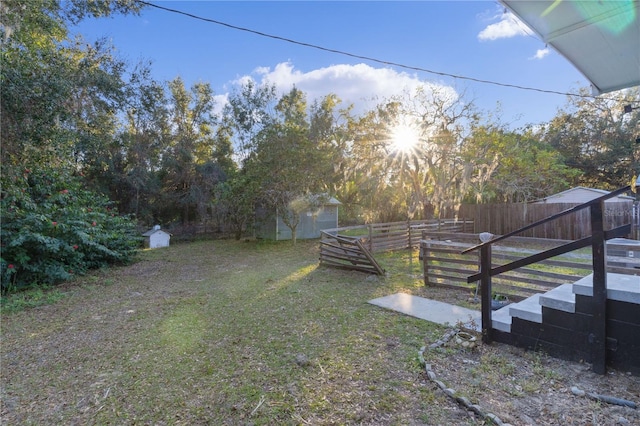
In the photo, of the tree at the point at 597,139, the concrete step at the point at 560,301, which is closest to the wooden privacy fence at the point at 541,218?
the tree at the point at 597,139

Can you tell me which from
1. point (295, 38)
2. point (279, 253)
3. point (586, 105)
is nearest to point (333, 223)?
point (279, 253)

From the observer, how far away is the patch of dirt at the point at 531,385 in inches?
78.2

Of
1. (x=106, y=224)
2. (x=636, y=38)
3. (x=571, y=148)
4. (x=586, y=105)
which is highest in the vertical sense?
(x=586, y=105)

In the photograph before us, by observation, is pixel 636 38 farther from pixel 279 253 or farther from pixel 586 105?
pixel 586 105

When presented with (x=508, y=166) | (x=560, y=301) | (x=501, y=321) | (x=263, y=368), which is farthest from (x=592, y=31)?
(x=508, y=166)

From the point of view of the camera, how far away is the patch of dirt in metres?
1.99

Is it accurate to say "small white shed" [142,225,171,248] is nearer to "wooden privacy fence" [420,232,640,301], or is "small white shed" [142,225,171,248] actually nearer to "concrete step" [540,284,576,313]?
"wooden privacy fence" [420,232,640,301]

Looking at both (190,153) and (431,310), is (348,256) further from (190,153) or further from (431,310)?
(190,153)

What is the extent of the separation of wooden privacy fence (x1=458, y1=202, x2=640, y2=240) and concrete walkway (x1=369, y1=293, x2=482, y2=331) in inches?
259

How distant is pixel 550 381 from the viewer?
7.71 ft

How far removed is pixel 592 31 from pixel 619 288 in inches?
76.3

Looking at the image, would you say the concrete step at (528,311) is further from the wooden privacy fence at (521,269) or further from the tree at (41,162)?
the tree at (41,162)

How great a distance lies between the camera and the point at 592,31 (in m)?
2.47

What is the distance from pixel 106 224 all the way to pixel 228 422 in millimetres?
7745
